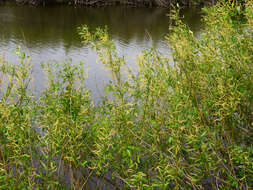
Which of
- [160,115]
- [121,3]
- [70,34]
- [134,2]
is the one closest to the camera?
[160,115]

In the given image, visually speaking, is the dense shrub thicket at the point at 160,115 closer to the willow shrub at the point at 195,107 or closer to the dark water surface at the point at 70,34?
the willow shrub at the point at 195,107

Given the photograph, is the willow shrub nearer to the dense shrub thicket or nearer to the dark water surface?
the dense shrub thicket

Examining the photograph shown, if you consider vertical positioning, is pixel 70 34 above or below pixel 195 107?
below

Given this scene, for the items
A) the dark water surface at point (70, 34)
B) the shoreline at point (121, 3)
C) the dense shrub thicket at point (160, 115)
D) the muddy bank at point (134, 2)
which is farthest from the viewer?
the muddy bank at point (134, 2)

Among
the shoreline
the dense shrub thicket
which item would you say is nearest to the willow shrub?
the dense shrub thicket

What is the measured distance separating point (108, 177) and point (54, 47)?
1138 cm

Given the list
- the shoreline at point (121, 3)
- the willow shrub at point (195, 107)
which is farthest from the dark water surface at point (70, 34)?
the willow shrub at point (195, 107)

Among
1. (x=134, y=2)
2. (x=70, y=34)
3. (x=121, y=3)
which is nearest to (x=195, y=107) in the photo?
(x=70, y=34)

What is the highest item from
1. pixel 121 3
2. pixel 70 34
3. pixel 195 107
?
pixel 121 3

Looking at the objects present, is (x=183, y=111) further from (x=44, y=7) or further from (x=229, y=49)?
(x=44, y=7)

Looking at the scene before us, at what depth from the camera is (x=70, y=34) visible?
1947cm

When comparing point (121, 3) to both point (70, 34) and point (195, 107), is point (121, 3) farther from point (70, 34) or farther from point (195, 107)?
point (195, 107)

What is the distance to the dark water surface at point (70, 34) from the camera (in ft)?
44.2

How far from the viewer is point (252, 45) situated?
16.5ft
